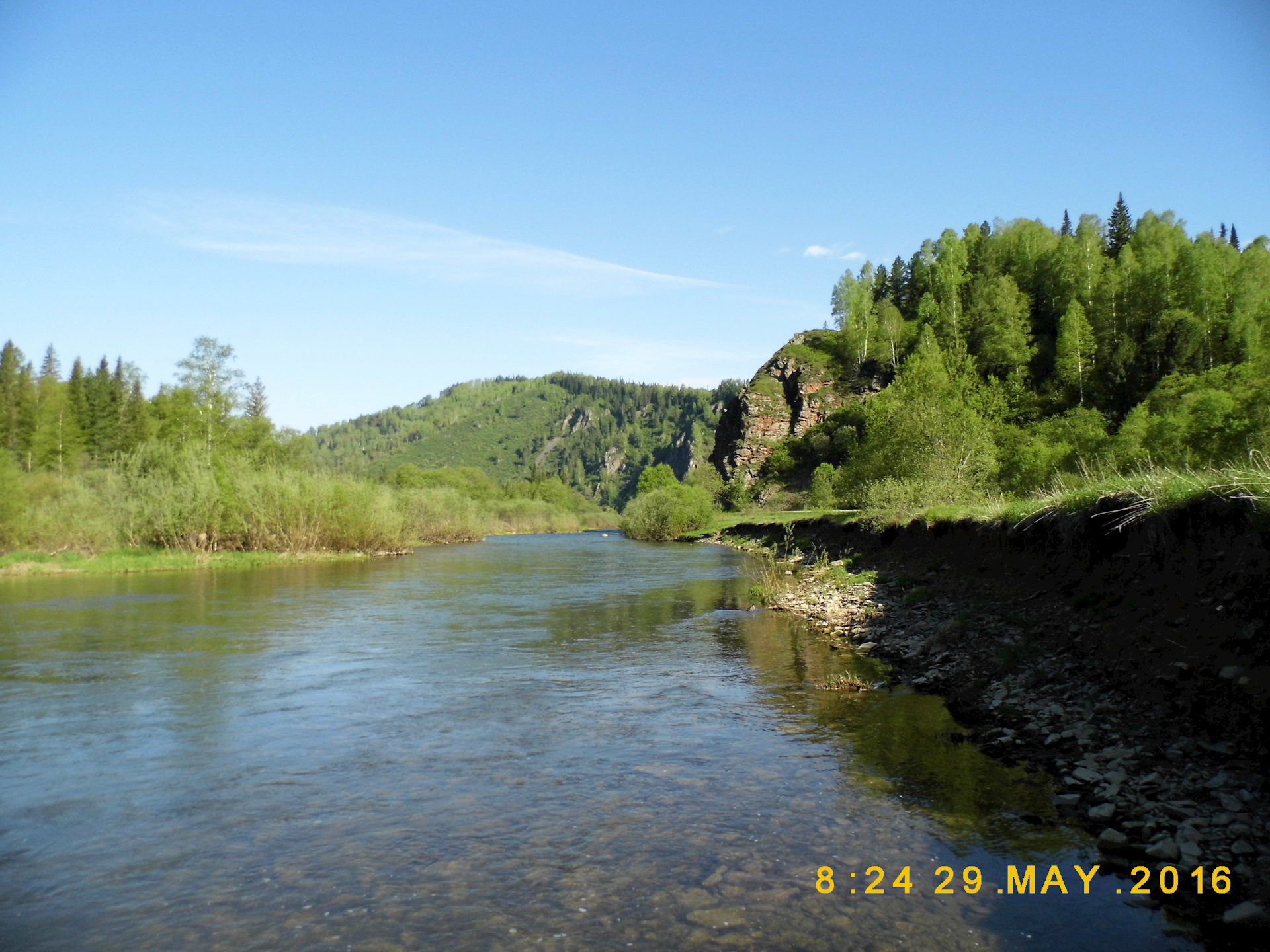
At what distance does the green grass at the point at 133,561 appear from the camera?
161ft

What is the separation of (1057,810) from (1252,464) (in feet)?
27.0

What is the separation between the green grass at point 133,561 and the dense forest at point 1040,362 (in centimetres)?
4564

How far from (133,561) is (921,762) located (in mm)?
57504

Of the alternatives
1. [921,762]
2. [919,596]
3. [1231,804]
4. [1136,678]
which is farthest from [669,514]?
[1231,804]

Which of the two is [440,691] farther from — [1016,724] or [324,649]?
[1016,724]

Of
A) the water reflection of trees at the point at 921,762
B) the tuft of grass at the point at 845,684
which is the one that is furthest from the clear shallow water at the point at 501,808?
the tuft of grass at the point at 845,684

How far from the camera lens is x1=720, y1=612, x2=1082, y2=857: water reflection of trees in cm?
939

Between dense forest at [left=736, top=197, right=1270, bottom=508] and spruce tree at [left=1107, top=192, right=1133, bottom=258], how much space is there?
1.01ft

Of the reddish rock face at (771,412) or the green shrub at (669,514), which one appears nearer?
the green shrub at (669,514)

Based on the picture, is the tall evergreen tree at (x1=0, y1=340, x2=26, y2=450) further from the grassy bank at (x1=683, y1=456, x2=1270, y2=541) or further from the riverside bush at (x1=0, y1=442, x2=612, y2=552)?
the grassy bank at (x1=683, y1=456, x2=1270, y2=541)

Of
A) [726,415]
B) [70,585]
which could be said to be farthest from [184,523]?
[726,415]

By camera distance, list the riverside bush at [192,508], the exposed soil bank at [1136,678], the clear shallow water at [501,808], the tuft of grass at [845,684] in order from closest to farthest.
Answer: the clear shallow water at [501,808], the exposed soil bank at [1136,678], the tuft of grass at [845,684], the riverside bush at [192,508]

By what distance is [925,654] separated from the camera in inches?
730
